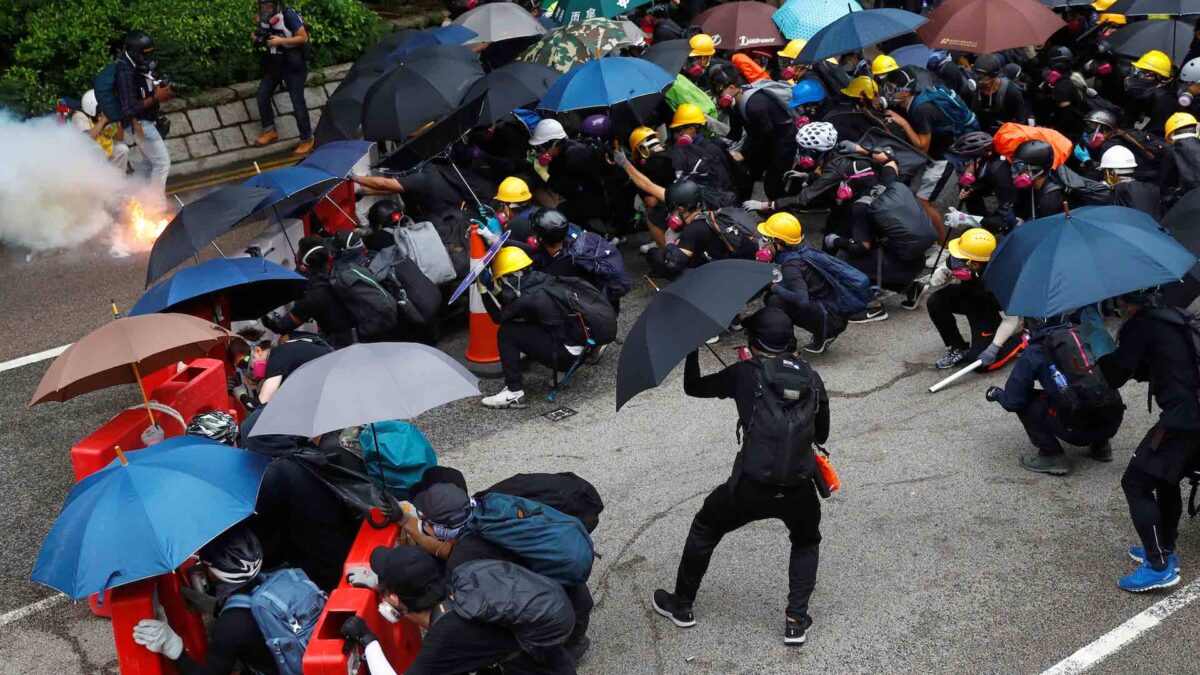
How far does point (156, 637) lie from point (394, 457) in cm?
132

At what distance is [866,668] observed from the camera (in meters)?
5.55

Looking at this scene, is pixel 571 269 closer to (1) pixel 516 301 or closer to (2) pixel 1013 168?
(1) pixel 516 301

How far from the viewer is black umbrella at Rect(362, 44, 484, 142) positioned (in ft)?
32.8

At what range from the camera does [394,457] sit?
5840 mm

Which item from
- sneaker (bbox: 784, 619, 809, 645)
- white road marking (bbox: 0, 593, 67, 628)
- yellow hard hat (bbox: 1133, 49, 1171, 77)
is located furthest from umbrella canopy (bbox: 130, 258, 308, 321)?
yellow hard hat (bbox: 1133, 49, 1171, 77)

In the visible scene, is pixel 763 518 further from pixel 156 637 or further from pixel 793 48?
pixel 793 48

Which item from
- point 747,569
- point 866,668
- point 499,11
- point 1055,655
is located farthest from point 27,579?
point 499,11

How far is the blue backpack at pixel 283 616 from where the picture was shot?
5.21 meters

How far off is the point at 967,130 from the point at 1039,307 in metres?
5.52

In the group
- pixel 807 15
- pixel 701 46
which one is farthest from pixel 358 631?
pixel 807 15

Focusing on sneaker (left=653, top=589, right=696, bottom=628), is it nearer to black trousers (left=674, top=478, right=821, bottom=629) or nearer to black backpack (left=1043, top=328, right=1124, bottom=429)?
black trousers (left=674, top=478, right=821, bottom=629)

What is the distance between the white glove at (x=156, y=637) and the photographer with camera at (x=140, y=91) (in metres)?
8.00

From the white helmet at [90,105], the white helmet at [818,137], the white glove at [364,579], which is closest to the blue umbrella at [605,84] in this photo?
the white helmet at [818,137]

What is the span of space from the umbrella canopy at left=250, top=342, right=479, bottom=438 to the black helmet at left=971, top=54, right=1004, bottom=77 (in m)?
7.57
